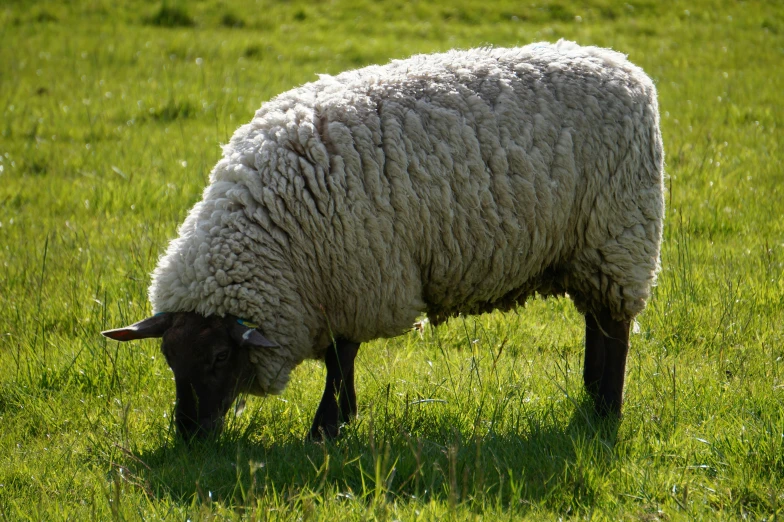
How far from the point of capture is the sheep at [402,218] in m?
3.60

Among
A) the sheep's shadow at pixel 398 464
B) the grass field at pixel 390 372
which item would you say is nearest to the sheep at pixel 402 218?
the sheep's shadow at pixel 398 464

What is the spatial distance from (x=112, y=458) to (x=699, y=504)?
2.38m

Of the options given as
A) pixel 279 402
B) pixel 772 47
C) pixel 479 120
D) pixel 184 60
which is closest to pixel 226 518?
pixel 279 402

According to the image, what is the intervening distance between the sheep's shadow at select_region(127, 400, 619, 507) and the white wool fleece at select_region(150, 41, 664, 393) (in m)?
0.45

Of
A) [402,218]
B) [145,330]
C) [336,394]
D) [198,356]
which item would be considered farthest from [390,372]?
[145,330]

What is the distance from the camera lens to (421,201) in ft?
12.0

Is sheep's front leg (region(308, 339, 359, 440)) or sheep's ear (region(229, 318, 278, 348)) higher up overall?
sheep's ear (region(229, 318, 278, 348))

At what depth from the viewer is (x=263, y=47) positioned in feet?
37.1

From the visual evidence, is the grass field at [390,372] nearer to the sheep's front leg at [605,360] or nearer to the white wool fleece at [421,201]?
the sheep's front leg at [605,360]

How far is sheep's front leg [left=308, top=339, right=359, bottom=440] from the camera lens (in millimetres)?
3777

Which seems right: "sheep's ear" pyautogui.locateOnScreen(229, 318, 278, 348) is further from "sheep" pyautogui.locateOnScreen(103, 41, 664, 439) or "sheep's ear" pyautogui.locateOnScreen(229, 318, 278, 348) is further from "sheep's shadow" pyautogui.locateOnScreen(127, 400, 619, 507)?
"sheep's shadow" pyautogui.locateOnScreen(127, 400, 619, 507)

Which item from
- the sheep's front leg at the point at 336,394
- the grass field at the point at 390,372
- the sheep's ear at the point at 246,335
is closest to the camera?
the grass field at the point at 390,372

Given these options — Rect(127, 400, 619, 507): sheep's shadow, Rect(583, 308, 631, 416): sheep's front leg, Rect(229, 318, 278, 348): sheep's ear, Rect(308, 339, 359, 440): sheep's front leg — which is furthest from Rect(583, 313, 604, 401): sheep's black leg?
Rect(229, 318, 278, 348): sheep's ear

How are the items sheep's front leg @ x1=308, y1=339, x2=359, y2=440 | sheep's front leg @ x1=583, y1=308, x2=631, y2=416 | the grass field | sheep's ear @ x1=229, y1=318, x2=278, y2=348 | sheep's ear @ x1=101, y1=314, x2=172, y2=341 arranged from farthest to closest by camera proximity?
sheep's front leg @ x1=583, y1=308, x2=631, y2=416
sheep's front leg @ x1=308, y1=339, x2=359, y2=440
sheep's ear @ x1=101, y1=314, x2=172, y2=341
sheep's ear @ x1=229, y1=318, x2=278, y2=348
the grass field
